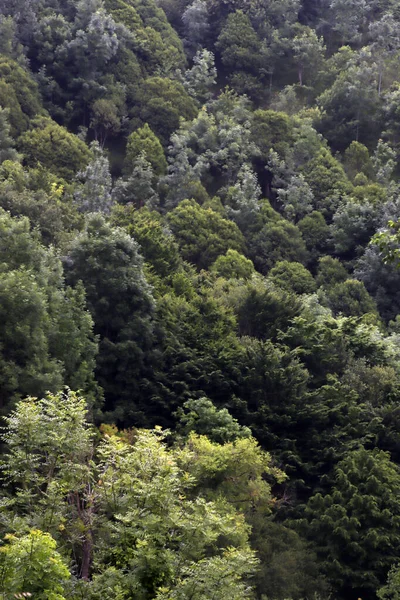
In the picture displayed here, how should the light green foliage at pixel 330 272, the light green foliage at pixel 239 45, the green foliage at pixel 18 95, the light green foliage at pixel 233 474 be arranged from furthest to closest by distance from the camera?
the light green foliage at pixel 239 45, the green foliage at pixel 18 95, the light green foliage at pixel 330 272, the light green foliage at pixel 233 474

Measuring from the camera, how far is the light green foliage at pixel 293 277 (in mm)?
50500

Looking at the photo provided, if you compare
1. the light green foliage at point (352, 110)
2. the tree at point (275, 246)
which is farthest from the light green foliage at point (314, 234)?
the light green foliage at point (352, 110)

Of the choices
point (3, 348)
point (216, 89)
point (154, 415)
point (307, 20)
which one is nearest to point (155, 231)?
point (154, 415)

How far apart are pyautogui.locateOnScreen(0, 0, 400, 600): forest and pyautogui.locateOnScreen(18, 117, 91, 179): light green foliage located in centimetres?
15

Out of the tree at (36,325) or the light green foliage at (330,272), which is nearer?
the tree at (36,325)

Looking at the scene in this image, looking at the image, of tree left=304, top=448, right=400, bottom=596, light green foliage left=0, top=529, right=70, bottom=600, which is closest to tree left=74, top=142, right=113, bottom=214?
tree left=304, top=448, right=400, bottom=596

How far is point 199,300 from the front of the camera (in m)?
36.4

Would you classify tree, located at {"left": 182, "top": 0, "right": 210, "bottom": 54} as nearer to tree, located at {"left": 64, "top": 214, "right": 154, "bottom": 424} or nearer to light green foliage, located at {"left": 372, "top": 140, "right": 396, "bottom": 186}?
light green foliage, located at {"left": 372, "top": 140, "right": 396, "bottom": 186}

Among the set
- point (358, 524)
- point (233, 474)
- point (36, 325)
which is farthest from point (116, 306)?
point (358, 524)

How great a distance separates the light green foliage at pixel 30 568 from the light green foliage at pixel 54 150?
40.6 metres

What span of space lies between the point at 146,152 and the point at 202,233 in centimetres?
1065

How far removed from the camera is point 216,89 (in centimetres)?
7506

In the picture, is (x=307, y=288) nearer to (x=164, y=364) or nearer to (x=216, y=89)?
(x=164, y=364)

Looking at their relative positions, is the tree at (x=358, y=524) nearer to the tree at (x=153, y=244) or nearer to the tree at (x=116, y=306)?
the tree at (x=116, y=306)
